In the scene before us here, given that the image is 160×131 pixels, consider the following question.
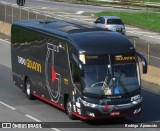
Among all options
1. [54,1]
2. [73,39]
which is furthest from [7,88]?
[54,1]

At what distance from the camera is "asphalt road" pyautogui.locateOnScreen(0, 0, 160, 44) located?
50.6m

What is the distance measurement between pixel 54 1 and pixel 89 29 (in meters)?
59.1

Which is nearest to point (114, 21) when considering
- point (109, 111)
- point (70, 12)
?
point (70, 12)

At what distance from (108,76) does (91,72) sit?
0.56 meters

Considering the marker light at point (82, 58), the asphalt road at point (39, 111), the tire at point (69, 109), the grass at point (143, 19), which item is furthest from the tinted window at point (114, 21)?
the marker light at point (82, 58)

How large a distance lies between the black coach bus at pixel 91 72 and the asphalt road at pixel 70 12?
24693 mm

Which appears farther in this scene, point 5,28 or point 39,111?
point 5,28

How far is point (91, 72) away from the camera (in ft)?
66.7

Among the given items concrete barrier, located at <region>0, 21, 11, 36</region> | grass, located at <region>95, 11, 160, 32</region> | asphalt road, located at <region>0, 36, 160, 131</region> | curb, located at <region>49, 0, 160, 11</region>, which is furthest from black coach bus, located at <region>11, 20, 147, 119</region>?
curb, located at <region>49, 0, 160, 11</region>

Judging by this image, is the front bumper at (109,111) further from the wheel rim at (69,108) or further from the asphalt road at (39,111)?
the wheel rim at (69,108)

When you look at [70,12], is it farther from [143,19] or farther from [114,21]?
[114,21]

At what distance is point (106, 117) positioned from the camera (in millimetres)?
20234

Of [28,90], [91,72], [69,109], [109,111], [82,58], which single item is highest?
[82,58]

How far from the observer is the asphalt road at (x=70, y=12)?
50625 millimetres
